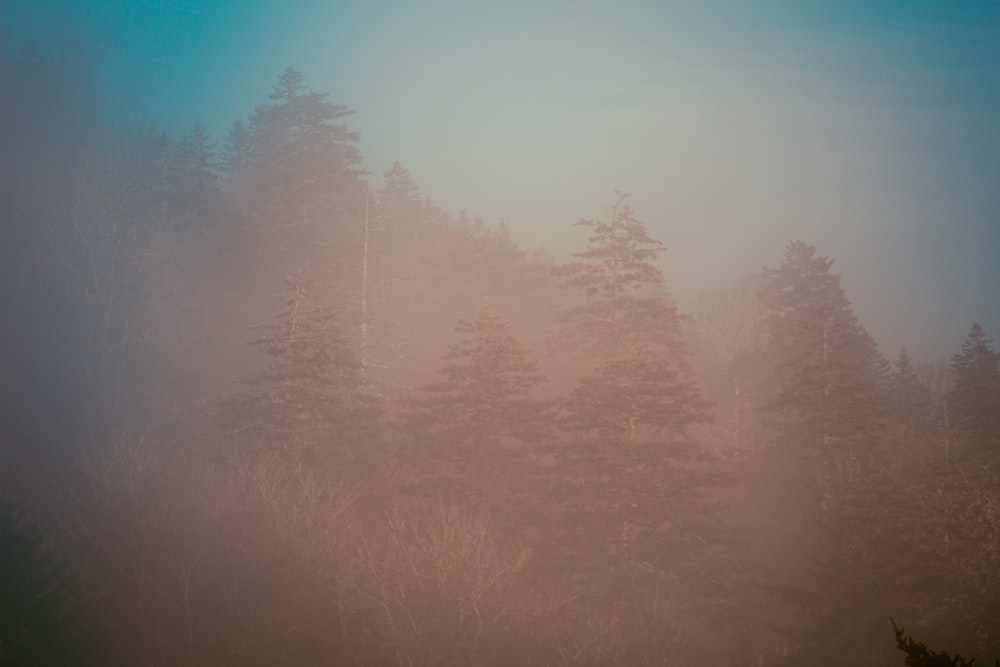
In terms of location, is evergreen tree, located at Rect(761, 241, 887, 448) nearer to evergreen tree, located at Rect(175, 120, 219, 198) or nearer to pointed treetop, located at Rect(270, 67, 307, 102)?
A: pointed treetop, located at Rect(270, 67, 307, 102)

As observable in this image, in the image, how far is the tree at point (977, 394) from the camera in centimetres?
3142

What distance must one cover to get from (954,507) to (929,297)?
116729 millimetres

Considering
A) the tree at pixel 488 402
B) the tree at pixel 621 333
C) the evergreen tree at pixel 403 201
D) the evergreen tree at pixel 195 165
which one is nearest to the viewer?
the tree at pixel 621 333

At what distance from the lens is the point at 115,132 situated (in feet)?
161

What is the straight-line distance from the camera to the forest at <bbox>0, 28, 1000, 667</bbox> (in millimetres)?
15180

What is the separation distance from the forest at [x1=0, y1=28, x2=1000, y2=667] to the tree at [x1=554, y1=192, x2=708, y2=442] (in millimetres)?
126

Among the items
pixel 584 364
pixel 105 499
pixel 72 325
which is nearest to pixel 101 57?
pixel 72 325

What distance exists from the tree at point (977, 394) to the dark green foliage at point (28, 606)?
4370 cm

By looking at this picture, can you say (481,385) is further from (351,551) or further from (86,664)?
(86,664)

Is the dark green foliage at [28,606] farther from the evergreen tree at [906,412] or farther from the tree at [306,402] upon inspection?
the evergreen tree at [906,412]

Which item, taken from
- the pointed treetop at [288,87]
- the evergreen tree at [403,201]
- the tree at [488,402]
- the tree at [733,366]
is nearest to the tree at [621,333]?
the tree at [488,402]

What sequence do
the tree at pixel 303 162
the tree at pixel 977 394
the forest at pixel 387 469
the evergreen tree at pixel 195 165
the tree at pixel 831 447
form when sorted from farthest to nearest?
the evergreen tree at pixel 195 165 → the tree at pixel 303 162 → the tree at pixel 977 394 → the tree at pixel 831 447 → the forest at pixel 387 469

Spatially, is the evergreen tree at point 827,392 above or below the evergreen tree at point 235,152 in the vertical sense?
below

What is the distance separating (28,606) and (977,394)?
46.0 metres
